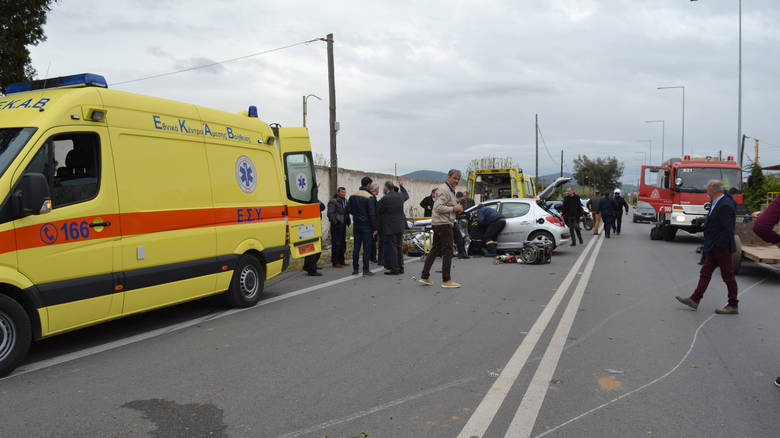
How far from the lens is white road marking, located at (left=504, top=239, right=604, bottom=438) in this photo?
11.9 feet

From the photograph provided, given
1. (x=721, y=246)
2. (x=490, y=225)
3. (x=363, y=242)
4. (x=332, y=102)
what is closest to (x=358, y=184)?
(x=332, y=102)

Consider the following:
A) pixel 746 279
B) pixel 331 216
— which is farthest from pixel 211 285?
pixel 746 279

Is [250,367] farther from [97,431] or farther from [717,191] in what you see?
[717,191]

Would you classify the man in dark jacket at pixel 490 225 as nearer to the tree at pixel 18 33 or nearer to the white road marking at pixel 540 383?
the white road marking at pixel 540 383

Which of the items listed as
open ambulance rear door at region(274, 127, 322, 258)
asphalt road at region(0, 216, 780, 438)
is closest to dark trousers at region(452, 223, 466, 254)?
open ambulance rear door at region(274, 127, 322, 258)

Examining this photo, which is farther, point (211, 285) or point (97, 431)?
point (211, 285)

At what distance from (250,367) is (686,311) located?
557 centimetres

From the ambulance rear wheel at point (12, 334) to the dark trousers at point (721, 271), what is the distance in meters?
7.43

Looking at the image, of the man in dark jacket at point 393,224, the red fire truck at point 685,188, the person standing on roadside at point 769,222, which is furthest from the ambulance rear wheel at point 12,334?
the red fire truck at point 685,188

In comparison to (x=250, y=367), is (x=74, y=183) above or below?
above

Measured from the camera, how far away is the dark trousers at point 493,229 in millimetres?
A: 13805

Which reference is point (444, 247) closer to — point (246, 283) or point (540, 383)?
point (246, 283)

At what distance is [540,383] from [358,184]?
56.6 ft

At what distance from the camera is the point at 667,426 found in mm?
3645
